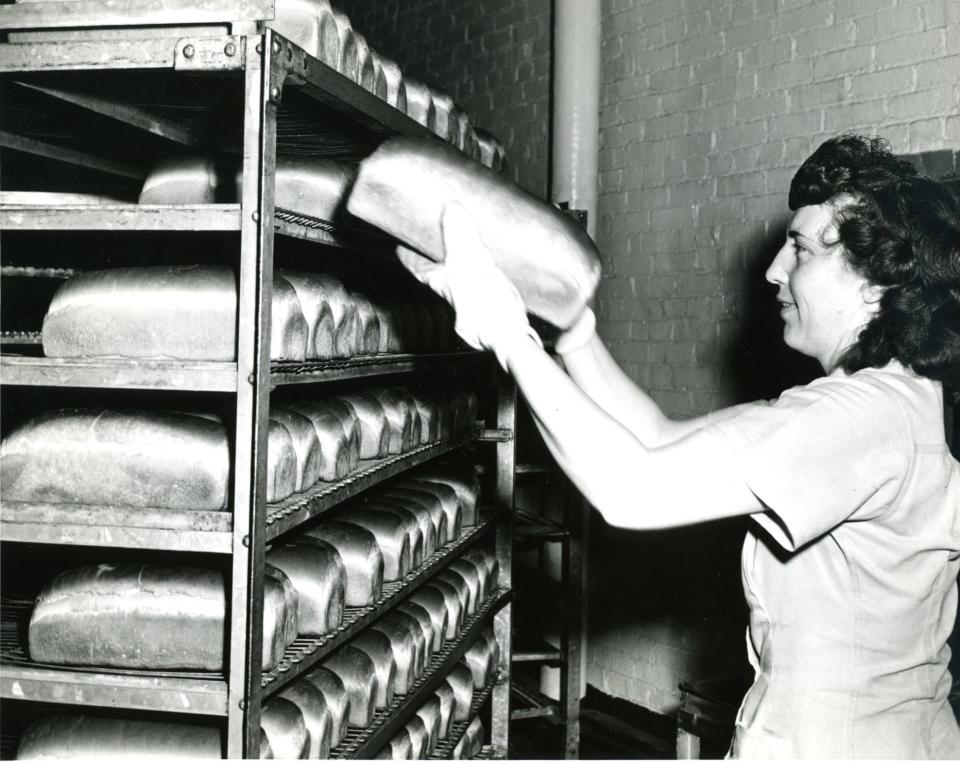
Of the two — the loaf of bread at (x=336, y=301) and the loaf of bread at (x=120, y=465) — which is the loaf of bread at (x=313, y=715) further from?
the loaf of bread at (x=336, y=301)

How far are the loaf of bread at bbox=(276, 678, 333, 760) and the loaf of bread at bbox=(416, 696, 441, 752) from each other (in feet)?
2.43

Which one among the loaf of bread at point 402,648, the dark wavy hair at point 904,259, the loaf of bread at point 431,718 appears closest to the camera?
the dark wavy hair at point 904,259

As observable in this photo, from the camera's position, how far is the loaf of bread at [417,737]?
289 cm

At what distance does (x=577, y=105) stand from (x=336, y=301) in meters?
2.39

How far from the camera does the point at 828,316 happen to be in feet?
5.57

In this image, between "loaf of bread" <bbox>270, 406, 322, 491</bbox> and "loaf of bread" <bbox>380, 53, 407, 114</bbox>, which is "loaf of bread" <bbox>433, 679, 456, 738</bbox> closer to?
"loaf of bread" <bbox>270, 406, 322, 491</bbox>

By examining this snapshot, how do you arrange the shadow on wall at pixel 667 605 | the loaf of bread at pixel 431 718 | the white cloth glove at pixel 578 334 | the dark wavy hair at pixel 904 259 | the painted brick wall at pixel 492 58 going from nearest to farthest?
1. the dark wavy hair at pixel 904 259
2. the white cloth glove at pixel 578 334
3. the loaf of bread at pixel 431 718
4. the shadow on wall at pixel 667 605
5. the painted brick wall at pixel 492 58

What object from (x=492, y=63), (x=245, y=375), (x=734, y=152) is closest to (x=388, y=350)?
(x=245, y=375)

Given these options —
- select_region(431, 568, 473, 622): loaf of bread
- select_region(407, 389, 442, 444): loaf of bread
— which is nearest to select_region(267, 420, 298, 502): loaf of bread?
select_region(407, 389, 442, 444): loaf of bread

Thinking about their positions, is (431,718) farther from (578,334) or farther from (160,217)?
(160,217)

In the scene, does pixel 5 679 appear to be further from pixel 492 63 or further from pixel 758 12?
pixel 492 63

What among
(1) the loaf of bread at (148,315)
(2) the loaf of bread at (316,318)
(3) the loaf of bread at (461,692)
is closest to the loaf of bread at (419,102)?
(2) the loaf of bread at (316,318)

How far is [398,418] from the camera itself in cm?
291

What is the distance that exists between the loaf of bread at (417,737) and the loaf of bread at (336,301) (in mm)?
1265
